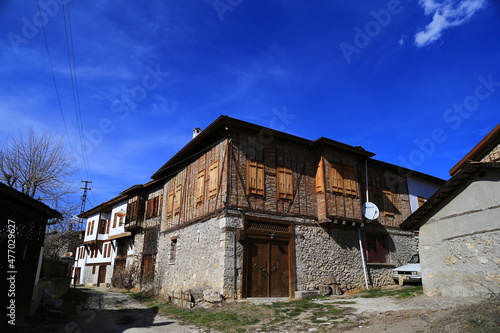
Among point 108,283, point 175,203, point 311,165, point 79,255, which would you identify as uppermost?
point 311,165

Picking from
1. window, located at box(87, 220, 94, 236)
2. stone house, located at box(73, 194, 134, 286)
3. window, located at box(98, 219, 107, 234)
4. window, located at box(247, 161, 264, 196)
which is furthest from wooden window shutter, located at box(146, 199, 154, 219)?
window, located at box(87, 220, 94, 236)

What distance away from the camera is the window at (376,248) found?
1741cm

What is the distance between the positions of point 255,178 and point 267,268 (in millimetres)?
3863

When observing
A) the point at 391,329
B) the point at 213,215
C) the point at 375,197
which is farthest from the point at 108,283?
the point at 391,329

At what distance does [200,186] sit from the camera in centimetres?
1664

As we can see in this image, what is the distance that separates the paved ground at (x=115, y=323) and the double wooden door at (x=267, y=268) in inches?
152

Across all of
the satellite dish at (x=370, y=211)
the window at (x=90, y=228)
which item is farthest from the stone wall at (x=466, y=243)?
the window at (x=90, y=228)

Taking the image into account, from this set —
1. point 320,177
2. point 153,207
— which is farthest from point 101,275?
point 320,177

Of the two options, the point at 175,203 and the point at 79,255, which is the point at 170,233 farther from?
the point at 79,255

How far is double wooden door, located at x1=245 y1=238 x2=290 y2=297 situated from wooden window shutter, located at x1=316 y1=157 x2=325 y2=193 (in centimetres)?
321

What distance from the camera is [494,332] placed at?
5688mm

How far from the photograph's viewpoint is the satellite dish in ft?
55.7

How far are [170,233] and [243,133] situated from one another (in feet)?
26.1

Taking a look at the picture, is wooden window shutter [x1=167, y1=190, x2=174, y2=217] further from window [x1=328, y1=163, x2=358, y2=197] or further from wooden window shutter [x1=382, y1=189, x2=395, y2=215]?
wooden window shutter [x1=382, y1=189, x2=395, y2=215]
